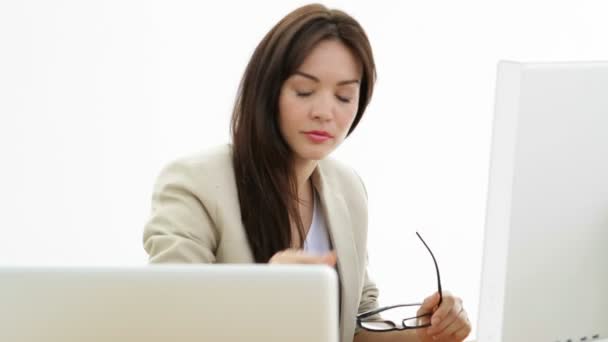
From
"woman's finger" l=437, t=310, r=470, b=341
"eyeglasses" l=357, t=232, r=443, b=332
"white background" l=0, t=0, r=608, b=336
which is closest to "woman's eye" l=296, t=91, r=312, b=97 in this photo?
"eyeglasses" l=357, t=232, r=443, b=332

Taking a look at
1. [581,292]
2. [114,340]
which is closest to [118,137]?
[581,292]

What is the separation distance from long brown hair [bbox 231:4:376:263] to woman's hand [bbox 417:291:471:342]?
0.32 m

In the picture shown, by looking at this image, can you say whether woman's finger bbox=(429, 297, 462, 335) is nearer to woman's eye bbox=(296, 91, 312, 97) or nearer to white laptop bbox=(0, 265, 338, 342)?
woman's eye bbox=(296, 91, 312, 97)

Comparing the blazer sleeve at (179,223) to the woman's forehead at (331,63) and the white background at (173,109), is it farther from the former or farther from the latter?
the white background at (173,109)

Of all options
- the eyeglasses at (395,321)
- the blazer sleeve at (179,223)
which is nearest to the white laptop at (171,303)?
the eyeglasses at (395,321)

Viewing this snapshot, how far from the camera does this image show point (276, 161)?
198 cm

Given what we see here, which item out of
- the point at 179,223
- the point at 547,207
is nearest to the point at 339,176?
the point at 179,223

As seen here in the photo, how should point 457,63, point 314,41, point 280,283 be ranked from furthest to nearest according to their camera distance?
1. point 457,63
2. point 314,41
3. point 280,283

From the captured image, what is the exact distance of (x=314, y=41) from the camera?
1894mm

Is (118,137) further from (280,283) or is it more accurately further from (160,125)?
(280,283)

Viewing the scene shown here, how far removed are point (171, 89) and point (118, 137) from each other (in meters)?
0.19

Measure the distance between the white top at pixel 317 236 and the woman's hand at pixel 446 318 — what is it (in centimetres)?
30

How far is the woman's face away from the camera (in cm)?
189

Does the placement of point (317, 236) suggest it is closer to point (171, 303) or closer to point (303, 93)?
point (303, 93)
